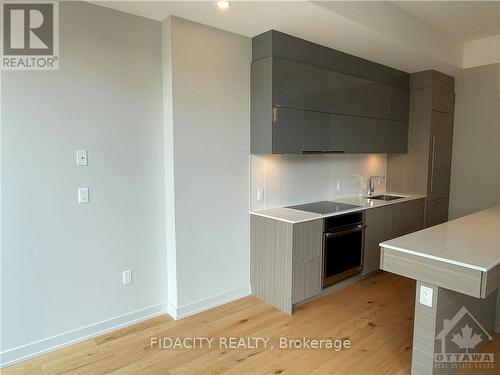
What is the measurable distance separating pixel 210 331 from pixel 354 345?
112cm

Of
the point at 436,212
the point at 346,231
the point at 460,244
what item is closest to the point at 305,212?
the point at 346,231

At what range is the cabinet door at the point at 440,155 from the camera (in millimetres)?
4340

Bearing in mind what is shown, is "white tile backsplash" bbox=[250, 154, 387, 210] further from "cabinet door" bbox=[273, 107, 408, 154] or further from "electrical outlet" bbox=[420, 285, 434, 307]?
"electrical outlet" bbox=[420, 285, 434, 307]

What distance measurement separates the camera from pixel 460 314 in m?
2.10

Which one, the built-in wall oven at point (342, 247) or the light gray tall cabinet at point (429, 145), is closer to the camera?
the built-in wall oven at point (342, 247)

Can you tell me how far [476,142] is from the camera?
443cm

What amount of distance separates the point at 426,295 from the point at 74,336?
2.48m

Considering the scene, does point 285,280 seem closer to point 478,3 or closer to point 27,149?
point 27,149

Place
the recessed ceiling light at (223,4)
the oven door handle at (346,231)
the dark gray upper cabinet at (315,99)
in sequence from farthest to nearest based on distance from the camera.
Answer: the oven door handle at (346,231), the dark gray upper cabinet at (315,99), the recessed ceiling light at (223,4)

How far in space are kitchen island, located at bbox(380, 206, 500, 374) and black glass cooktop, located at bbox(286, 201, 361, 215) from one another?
40.8 inches

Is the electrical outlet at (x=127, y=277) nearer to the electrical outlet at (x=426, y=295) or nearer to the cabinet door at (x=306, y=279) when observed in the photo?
the cabinet door at (x=306, y=279)

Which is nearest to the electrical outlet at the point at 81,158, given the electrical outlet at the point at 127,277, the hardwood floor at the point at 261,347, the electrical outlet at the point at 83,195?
the electrical outlet at the point at 83,195

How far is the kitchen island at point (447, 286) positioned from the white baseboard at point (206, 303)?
1.60m

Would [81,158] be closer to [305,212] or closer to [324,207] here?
[305,212]
